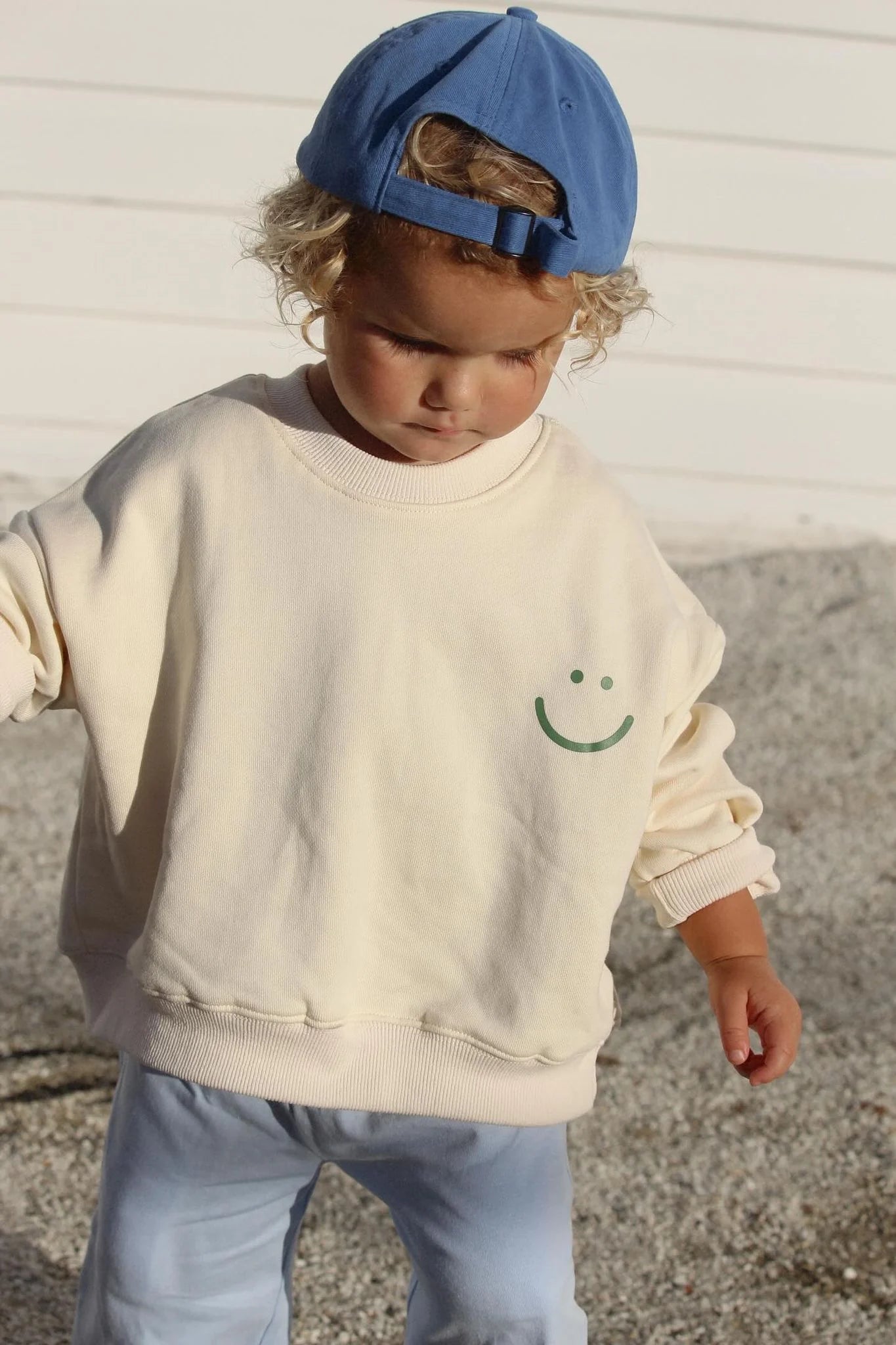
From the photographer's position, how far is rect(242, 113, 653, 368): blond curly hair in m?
1.20

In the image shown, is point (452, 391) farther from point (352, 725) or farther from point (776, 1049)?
point (776, 1049)

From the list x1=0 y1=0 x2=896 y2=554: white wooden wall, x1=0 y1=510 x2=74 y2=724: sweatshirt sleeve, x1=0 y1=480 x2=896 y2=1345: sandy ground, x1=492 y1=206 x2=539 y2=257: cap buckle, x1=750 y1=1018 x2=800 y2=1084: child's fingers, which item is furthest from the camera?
x1=0 y1=0 x2=896 y2=554: white wooden wall

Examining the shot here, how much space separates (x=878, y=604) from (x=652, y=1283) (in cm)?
248

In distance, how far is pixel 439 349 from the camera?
124 cm

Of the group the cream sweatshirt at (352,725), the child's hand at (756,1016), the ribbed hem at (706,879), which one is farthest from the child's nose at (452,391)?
the child's hand at (756,1016)

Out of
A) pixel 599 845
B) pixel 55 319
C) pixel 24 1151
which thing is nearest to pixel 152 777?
pixel 599 845

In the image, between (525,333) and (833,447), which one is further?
(833,447)

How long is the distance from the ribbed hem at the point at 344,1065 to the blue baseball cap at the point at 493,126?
684mm

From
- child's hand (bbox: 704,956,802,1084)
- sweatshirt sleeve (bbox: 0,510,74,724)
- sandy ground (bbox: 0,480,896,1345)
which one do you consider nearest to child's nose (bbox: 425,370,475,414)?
sweatshirt sleeve (bbox: 0,510,74,724)

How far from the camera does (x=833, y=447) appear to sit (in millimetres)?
4281

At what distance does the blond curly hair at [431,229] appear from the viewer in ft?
3.92

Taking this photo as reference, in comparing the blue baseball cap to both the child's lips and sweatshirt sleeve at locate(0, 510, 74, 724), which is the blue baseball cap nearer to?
the child's lips

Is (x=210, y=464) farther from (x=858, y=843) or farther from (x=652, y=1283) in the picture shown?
(x=858, y=843)

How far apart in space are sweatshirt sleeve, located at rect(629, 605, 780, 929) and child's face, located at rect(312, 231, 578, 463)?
0.29 meters
